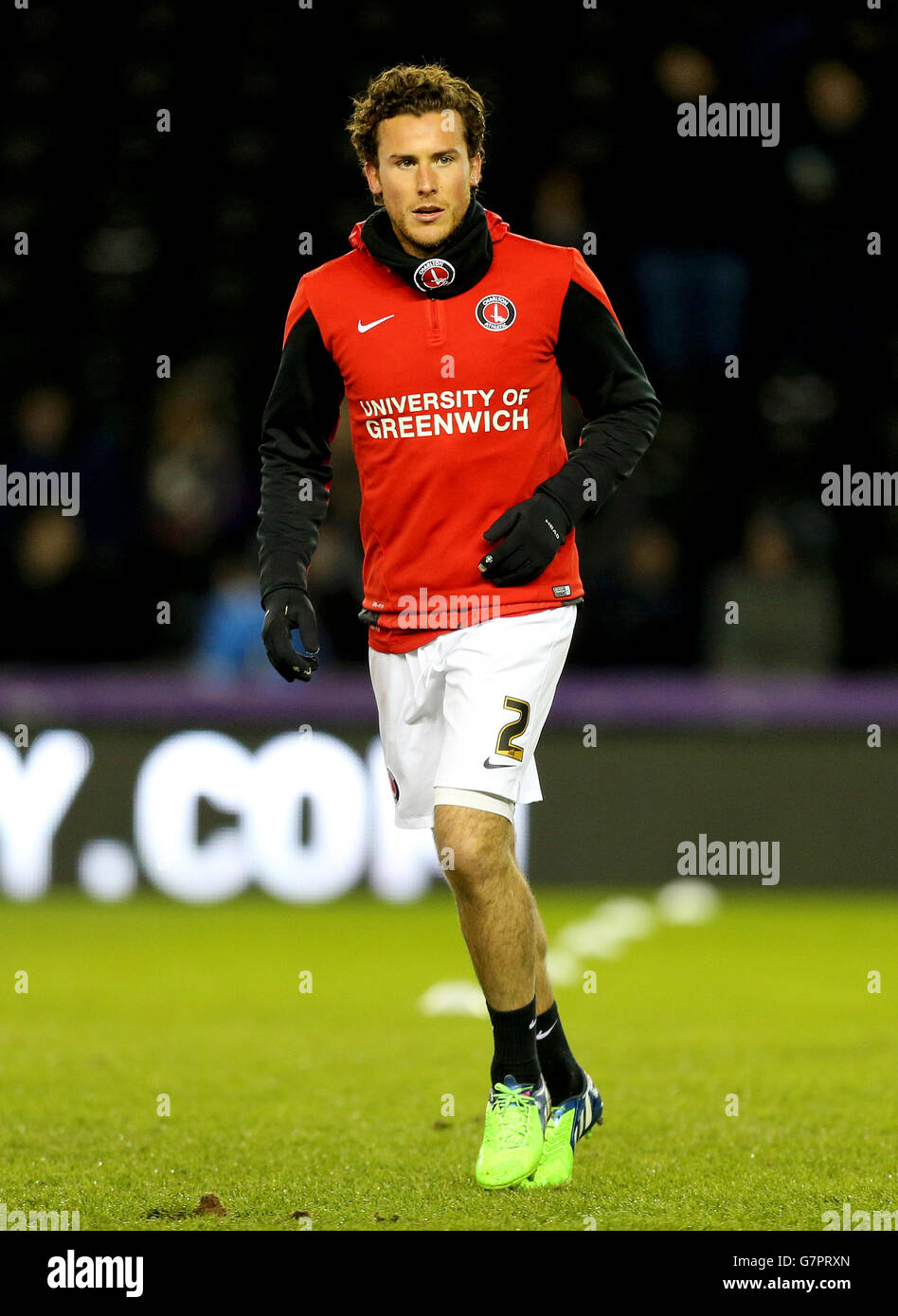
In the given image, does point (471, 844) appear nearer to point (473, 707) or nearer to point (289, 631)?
point (473, 707)

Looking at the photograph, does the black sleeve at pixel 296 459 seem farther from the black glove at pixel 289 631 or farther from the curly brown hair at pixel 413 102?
→ the curly brown hair at pixel 413 102

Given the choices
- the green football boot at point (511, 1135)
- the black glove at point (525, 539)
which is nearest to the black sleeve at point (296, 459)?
the black glove at point (525, 539)

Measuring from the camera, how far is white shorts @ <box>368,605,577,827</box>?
4469mm

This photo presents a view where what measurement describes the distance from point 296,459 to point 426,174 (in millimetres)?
799

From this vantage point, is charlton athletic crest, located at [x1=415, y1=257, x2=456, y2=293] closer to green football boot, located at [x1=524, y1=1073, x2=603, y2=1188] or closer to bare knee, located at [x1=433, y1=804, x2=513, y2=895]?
bare knee, located at [x1=433, y1=804, x2=513, y2=895]

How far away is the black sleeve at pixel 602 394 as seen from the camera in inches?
183

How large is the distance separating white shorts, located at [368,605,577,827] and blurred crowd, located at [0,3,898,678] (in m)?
6.32

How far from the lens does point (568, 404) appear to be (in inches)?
481

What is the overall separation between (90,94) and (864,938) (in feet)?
29.4

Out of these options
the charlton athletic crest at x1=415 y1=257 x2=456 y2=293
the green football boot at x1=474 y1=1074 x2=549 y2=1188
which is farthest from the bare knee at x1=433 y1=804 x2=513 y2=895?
the charlton athletic crest at x1=415 y1=257 x2=456 y2=293

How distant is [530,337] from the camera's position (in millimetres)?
4656
